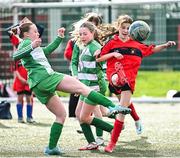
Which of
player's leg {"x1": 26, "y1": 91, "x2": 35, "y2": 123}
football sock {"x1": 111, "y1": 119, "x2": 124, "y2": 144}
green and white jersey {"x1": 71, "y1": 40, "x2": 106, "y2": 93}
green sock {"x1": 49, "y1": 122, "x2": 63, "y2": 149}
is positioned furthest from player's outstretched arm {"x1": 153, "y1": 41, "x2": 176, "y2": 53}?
player's leg {"x1": 26, "y1": 91, "x2": 35, "y2": 123}

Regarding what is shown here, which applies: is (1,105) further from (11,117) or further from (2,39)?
(2,39)

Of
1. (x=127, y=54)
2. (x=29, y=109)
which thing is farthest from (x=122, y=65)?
(x=29, y=109)

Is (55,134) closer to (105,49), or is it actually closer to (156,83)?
(105,49)

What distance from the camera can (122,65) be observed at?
8344mm

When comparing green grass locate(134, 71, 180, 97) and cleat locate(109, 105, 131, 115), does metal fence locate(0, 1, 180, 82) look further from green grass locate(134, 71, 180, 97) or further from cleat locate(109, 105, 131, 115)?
cleat locate(109, 105, 131, 115)

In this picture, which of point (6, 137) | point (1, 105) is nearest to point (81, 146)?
point (6, 137)

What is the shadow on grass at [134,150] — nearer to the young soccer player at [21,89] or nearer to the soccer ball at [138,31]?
the soccer ball at [138,31]

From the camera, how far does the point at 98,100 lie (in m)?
7.82

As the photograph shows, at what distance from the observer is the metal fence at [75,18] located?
53.3 feet

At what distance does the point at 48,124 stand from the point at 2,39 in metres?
6.72

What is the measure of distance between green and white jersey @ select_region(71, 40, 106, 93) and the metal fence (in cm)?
631

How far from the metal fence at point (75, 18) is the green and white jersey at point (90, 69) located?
6.31m

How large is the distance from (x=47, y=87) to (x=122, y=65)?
968 mm

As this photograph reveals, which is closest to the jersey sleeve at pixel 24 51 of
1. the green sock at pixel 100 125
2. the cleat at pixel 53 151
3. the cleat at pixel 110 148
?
the cleat at pixel 53 151
